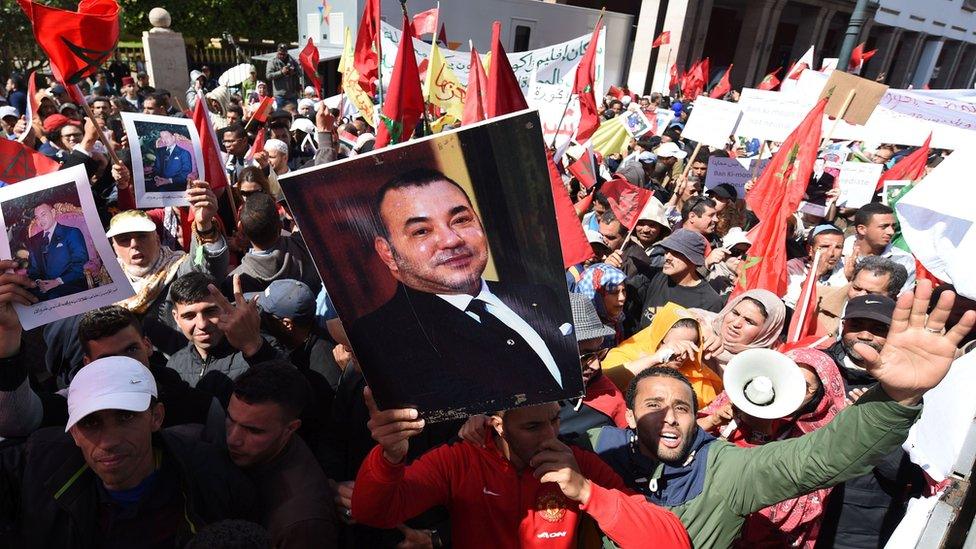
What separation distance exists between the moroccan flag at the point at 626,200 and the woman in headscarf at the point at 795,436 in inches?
106

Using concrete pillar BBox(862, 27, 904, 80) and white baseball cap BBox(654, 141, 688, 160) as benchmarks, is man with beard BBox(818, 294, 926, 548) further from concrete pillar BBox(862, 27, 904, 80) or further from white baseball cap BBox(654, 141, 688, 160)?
concrete pillar BBox(862, 27, 904, 80)

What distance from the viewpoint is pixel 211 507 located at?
187cm

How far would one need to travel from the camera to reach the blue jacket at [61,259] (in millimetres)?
2098

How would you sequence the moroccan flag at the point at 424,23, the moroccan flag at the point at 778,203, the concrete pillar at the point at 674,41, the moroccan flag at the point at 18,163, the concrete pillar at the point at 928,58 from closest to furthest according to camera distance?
the moroccan flag at the point at 18,163, the moroccan flag at the point at 778,203, the moroccan flag at the point at 424,23, the concrete pillar at the point at 674,41, the concrete pillar at the point at 928,58

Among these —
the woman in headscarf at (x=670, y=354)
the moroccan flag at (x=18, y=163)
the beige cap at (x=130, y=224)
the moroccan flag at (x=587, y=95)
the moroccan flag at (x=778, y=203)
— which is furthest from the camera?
the moroccan flag at (x=587, y=95)

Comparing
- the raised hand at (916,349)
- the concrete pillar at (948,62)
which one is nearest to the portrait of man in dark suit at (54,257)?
the raised hand at (916,349)

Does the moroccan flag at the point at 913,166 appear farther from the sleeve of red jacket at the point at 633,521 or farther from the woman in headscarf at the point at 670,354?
the sleeve of red jacket at the point at 633,521

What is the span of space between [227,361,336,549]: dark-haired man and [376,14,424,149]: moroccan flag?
9.52 ft

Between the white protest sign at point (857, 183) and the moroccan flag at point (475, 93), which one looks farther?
the white protest sign at point (857, 183)

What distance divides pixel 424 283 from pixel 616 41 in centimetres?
2681

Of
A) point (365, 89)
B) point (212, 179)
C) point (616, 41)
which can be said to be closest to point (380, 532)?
point (212, 179)

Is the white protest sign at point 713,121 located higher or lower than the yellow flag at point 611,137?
higher

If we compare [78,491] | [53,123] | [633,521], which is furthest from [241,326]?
[53,123]

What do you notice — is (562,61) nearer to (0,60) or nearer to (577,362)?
(577,362)
